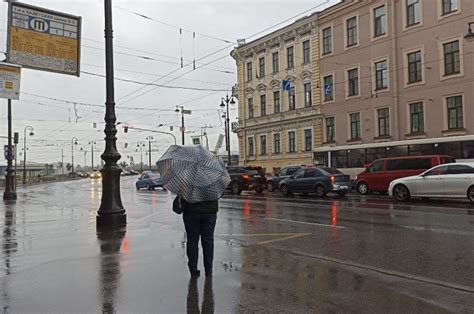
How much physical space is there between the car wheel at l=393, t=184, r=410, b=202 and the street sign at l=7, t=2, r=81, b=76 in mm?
13965

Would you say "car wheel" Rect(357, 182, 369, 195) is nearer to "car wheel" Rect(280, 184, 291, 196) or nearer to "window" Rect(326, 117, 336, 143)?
"car wheel" Rect(280, 184, 291, 196)

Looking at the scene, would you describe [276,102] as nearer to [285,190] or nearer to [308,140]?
[308,140]

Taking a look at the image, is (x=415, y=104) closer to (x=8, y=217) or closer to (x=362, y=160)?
(x=362, y=160)

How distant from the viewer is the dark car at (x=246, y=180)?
29.6 metres

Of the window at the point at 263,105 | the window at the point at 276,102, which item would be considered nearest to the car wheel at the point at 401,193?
the window at the point at 276,102

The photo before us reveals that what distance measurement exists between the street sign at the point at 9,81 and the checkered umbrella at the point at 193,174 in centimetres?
948

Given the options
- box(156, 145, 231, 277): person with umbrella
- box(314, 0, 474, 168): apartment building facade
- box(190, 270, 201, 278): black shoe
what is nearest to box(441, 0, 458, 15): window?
box(314, 0, 474, 168): apartment building facade

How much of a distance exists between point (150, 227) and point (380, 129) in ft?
88.9

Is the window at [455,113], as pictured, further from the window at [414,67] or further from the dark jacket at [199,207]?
the dark jacket at [199,207]

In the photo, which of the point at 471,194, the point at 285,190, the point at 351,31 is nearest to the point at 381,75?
the point at 351,31

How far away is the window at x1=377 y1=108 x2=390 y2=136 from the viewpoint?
35.5m

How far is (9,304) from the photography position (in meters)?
5.66

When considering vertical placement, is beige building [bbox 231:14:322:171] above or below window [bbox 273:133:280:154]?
above

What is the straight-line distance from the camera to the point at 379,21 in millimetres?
36312
